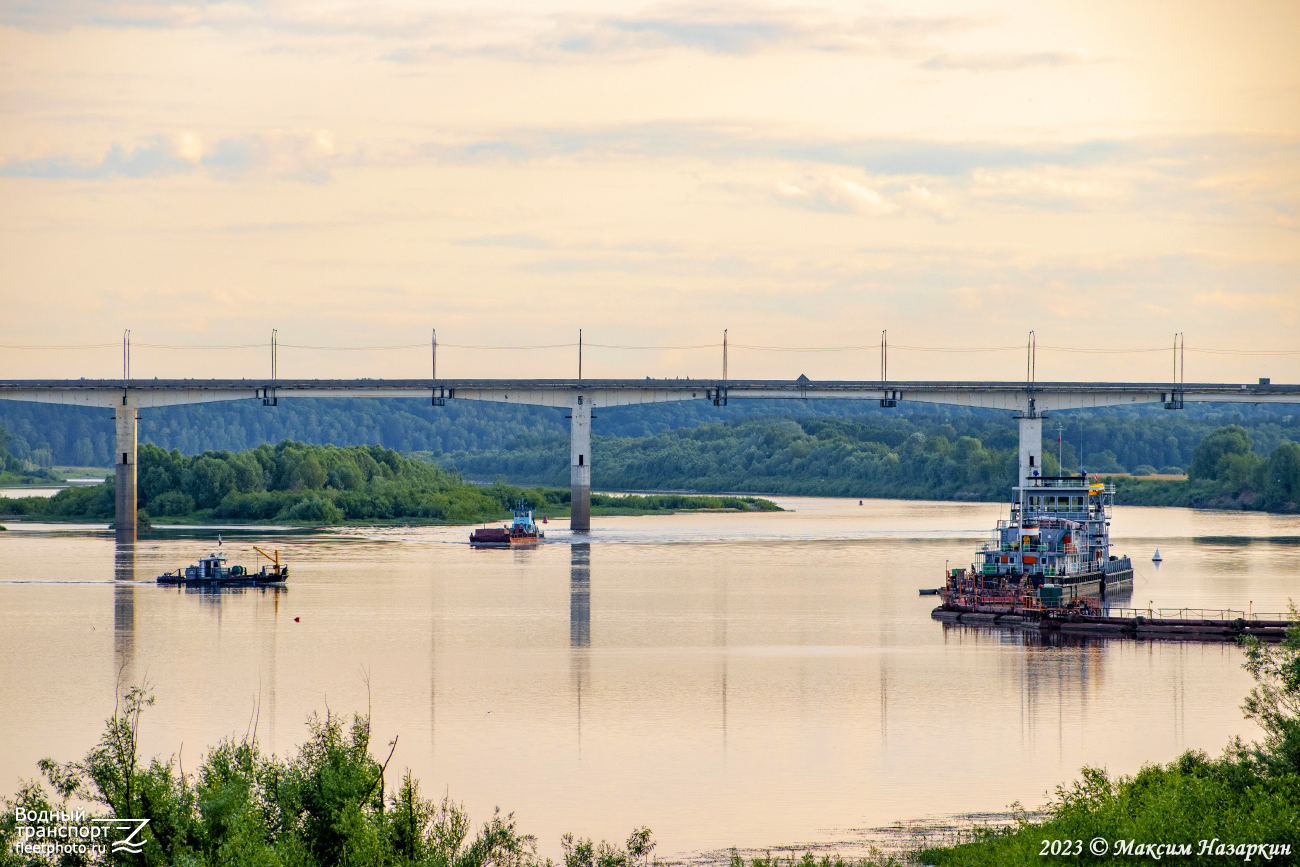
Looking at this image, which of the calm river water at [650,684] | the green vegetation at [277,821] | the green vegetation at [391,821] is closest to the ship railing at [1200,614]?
the calm river water at [650,684]

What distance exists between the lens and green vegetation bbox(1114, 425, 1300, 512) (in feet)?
467

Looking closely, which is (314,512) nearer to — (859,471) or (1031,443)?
(1031,443)

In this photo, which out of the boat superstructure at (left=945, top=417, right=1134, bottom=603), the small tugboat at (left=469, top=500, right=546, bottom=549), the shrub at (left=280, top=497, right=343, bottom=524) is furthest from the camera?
the shrub at (left=280, top=497, right=343, bottom=524)

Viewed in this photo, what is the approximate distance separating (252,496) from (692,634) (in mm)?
80646

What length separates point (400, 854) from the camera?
74.3ft

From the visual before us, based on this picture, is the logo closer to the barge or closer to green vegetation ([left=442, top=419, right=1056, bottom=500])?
the barge

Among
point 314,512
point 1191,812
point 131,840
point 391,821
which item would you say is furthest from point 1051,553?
point 314,512

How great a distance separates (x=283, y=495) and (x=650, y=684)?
89.7m

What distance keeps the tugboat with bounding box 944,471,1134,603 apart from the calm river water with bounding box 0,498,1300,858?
237cm

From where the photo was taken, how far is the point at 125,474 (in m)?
105

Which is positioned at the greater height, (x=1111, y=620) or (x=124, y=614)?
(x=1111, y=620)

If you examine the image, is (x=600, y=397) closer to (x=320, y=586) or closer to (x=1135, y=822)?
(x=320, y=586)

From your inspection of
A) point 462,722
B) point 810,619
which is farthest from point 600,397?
point 462,722

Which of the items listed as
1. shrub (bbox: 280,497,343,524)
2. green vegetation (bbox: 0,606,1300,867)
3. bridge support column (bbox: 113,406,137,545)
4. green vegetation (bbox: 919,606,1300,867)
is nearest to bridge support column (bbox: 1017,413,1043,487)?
shrub (bbox: 280,497,343,524)
